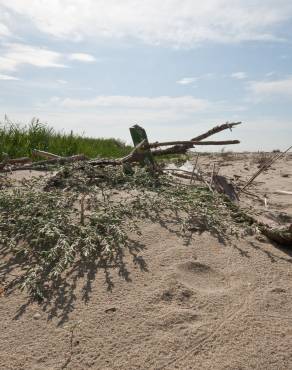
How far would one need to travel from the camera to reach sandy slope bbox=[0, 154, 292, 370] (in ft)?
5.50

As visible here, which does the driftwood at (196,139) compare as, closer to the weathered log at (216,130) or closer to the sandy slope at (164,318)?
the weathered log at (216,130)

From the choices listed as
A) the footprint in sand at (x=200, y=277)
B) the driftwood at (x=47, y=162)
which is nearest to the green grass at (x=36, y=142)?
the driftwood at (x=47, y=162)

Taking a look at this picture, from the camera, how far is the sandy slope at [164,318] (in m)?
1.68

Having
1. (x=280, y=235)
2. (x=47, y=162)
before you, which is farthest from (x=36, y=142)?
Answer: (x=280, y=235)

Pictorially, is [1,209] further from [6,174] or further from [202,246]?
[202,246]

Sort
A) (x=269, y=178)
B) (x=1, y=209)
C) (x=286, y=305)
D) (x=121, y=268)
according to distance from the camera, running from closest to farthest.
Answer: (x=286, y=305)
(x=121, y=268)
(x=1, y=209)
(x=269, y=178)

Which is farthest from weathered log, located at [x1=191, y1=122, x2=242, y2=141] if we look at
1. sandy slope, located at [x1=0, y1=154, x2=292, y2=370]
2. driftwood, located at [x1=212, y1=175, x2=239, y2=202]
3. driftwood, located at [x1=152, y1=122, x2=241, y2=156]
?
sandy slope, located at [x1=0, y1=154, x2=292, y2=370]

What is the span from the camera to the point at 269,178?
6004 mm

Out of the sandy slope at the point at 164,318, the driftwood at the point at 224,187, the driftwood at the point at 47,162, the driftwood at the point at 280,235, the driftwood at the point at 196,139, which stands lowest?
the sandy slope at the point at 164,318

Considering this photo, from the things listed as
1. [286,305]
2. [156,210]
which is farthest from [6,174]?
[286,305]

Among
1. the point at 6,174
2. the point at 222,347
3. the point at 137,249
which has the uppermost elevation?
the point at 6,174

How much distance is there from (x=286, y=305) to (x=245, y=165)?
5925mm

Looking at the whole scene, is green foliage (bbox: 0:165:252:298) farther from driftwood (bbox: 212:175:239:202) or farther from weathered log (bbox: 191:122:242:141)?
weathered log (bbox: 191:122:242:141)

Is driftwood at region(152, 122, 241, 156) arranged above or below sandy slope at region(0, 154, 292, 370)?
above
